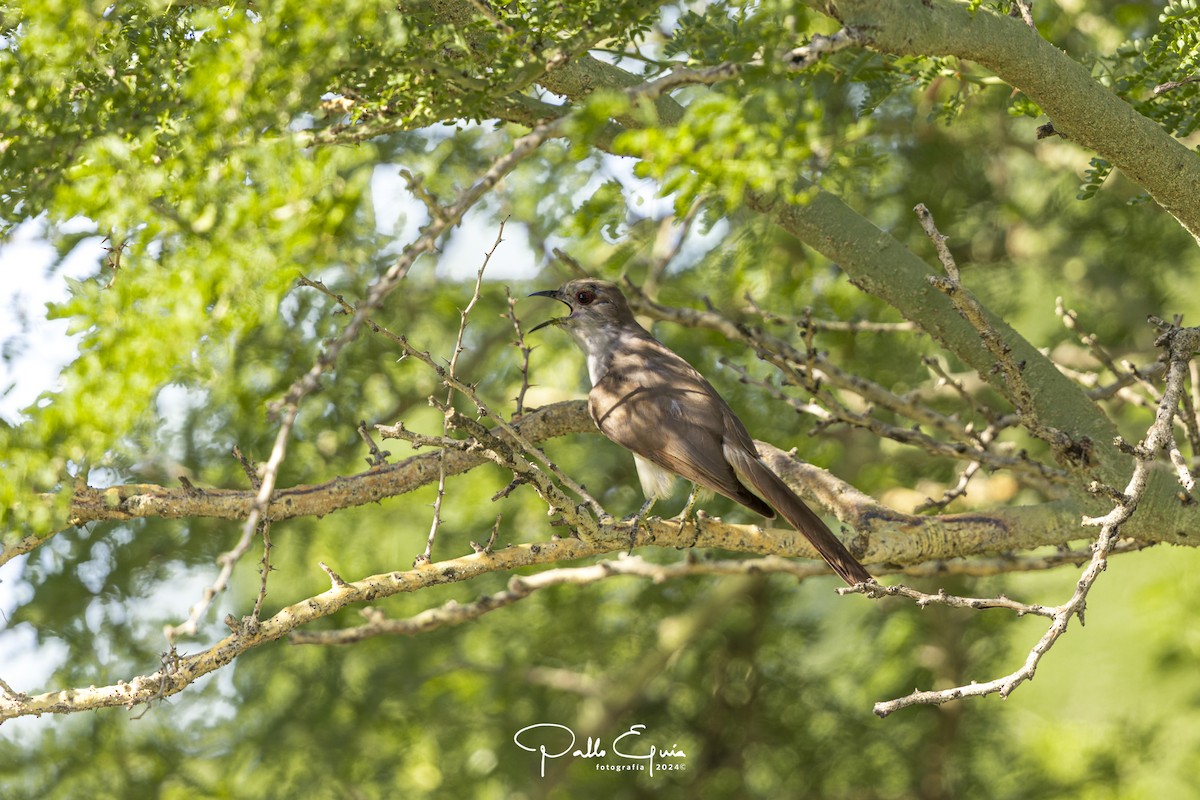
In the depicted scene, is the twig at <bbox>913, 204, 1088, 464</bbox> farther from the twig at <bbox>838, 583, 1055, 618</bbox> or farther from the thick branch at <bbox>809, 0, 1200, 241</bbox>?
the twig at <bbox>838, 583, 1055, 618</bbox>

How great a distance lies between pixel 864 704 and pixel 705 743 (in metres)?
1.01

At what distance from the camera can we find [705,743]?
280 inches

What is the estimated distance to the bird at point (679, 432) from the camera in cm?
417

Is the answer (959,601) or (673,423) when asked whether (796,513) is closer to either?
(673,423)

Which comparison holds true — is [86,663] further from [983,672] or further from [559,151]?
[983,672]

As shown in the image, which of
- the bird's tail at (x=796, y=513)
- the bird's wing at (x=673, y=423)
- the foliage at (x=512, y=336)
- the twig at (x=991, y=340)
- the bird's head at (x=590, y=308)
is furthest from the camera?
the bird's head at (x=590, y=308)

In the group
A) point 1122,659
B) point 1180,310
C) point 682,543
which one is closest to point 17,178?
point 682,543
